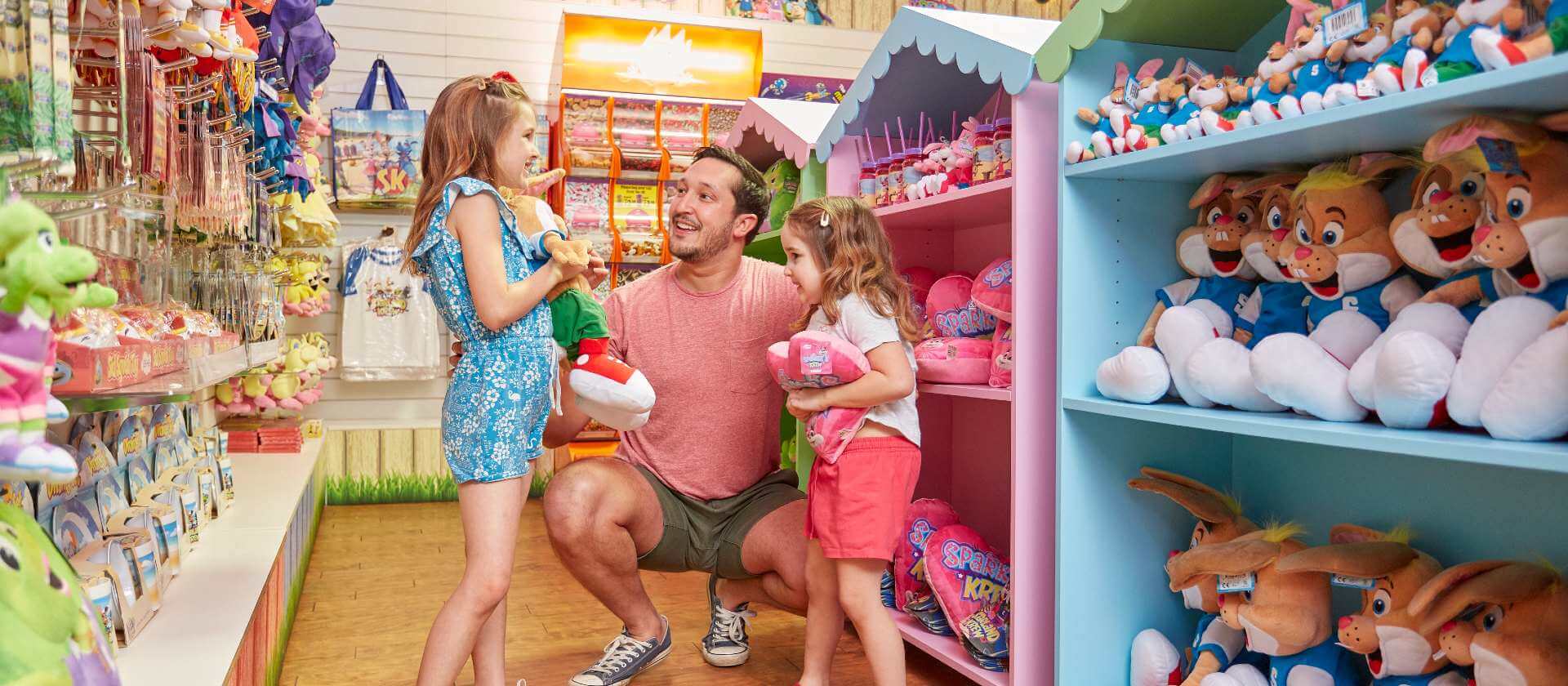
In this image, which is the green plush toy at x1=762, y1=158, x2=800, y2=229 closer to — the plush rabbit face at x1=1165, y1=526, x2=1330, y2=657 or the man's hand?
the man's hand

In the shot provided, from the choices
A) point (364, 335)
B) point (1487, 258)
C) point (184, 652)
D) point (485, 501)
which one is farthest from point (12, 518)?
point (364, 335)

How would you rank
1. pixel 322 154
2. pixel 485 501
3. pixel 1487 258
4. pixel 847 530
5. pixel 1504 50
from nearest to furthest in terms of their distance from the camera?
1. pixel 1504 50
2. pixel 1487 258
3. pixel 485 501
4. pixel 847 530
5. pixel 322 154

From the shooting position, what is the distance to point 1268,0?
6.76 feet

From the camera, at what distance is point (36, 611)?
84 centimetres

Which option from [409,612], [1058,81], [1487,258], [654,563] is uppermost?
[1058,81]

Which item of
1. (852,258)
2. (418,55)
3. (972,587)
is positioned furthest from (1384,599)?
(418,55)

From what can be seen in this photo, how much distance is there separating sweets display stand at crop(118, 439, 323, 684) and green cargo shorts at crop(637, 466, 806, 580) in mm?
856

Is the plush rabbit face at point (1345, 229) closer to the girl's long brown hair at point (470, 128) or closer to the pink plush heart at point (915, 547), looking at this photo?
the pink plush heart at point (915, 547)

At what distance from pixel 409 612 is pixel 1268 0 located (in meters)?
2.70

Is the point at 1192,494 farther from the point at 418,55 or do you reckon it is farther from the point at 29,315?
the point at 418,55

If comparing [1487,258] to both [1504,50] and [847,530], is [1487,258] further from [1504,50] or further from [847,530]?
[847,530]

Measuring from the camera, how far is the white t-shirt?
7.54ft

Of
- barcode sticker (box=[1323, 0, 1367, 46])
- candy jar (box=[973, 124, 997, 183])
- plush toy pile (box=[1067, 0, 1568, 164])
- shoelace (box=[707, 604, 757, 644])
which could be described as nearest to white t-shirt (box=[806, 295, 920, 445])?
candy jar (box=[973, 124, 997, 183])

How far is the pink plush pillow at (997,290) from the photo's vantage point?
7.93 feet
